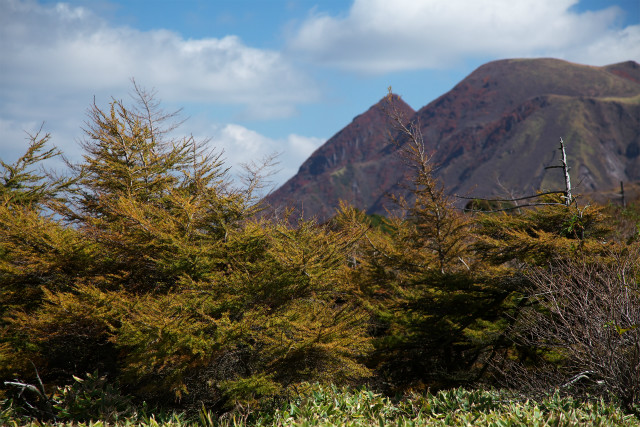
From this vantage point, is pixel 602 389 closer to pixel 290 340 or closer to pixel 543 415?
pixel 543 415

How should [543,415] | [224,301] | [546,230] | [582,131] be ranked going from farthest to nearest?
1. [582,131]
2. [546,230]
3. [224,301]
4. [543,415]

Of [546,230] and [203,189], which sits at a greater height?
[203,189]

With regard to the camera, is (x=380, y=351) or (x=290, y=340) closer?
(x=290, y=340)

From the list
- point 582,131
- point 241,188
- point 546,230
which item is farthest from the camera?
point 582,131

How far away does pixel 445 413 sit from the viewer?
17.4 feet

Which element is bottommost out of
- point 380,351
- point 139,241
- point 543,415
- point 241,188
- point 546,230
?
point 380,351

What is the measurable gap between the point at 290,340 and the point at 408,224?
1020cm

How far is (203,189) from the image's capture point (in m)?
13.1

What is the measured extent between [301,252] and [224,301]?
1.92 metres

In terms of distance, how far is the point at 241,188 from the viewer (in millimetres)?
14359

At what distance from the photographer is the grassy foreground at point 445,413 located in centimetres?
466

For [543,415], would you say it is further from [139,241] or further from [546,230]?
[139,241]

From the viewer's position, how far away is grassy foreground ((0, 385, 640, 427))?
4664 millimetres

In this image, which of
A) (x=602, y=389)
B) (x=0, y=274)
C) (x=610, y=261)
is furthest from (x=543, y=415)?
(x=0, y=274)
